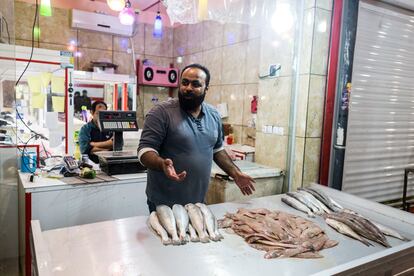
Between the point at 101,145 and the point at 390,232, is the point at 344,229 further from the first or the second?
the point at 101,145

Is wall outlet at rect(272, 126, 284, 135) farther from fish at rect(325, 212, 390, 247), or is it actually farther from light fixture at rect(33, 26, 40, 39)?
light fixture at rect(33, 26, 40, 39)

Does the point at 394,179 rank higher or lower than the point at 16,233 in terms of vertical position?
higher

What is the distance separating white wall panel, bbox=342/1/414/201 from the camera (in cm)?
316

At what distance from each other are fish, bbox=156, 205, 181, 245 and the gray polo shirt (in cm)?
41

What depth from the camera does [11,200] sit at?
2.72 metres

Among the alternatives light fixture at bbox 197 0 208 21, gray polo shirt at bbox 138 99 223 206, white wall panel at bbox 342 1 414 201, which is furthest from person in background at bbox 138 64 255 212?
Result: white wall panel at bbox 342 1 414 201

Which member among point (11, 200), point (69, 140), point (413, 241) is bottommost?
point (11, 200)

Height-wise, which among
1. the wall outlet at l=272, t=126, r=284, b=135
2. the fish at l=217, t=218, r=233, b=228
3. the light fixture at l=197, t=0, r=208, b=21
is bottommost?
the fish at l=217, t=218, r=233, b=228

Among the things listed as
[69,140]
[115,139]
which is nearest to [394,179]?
[115,139]

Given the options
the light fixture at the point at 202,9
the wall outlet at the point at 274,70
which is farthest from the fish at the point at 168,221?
the wall outlet at the point at 274,70

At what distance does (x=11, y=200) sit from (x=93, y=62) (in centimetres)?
323

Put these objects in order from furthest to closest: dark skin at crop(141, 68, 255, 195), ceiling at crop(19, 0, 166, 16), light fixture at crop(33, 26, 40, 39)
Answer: ceiling at crop(19, 0, 166, 16), light fixture at crop(33, 26, 40, 39), dark skin at crop(141, 68, 255, 195)

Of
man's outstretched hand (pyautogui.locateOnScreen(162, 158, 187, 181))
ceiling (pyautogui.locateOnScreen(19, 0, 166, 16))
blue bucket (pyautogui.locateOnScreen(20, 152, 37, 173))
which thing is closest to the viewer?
man's outstretched hand (pyautogui.locateOnScreen(162, 158, 187, 181))

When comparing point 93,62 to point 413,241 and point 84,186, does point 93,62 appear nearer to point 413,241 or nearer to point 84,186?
point 84,186
